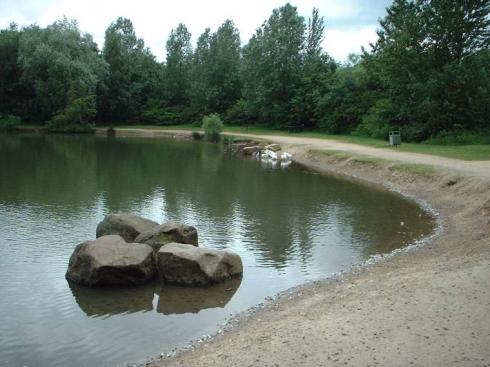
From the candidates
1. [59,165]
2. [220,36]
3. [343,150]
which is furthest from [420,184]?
[220,36]

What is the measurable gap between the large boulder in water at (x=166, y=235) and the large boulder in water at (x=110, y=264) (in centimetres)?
145

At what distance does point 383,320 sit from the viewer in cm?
887

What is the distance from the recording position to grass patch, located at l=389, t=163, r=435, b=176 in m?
26.8

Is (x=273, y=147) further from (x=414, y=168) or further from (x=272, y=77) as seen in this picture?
(x=272, y=77)

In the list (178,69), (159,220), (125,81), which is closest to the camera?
(159,220)

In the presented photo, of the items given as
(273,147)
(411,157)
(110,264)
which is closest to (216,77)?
(273,147)

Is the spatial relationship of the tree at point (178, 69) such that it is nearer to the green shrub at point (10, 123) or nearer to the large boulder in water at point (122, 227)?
the green shrub at point (10, 123)

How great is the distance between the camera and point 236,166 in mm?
39188

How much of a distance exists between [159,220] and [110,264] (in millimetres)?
7658

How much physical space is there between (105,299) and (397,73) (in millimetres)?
35893

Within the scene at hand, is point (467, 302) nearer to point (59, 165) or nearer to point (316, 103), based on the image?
point (59, 165)

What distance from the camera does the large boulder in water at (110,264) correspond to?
12641 millimetres

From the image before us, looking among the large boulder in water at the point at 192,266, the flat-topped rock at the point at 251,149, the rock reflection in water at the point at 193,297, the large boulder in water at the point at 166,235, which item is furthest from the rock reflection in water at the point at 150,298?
the flat-topped rock at the point at 251,149

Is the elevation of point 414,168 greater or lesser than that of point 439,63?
lesser
